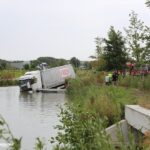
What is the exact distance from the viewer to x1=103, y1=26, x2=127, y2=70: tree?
4978 cm

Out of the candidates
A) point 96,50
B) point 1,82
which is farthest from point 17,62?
point 96,50

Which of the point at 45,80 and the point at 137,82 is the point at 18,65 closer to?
the point at 45,80

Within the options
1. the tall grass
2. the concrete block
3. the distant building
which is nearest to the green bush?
the concrete block

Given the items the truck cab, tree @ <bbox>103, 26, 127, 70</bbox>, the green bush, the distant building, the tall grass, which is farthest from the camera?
the distant building

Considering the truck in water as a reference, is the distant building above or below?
above

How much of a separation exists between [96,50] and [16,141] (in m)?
61.9

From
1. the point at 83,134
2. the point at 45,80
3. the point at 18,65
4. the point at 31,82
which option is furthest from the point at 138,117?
the point at 18,65

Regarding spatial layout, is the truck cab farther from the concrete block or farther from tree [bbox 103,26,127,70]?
the concrete block

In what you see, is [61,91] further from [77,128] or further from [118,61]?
[77,128]

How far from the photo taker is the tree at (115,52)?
49781 millimetres

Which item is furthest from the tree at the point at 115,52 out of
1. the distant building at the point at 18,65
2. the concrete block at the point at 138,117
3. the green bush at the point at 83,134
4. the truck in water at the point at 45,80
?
the distant building at the point at 18,65

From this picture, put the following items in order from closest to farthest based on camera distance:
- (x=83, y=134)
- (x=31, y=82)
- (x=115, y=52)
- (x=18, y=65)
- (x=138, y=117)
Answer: (x=83, y=134) → (x=138, y=117) → (x=115, y=52) → (x=31, y=82) → (x=18, y=65)

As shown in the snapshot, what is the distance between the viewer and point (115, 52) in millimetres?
50094

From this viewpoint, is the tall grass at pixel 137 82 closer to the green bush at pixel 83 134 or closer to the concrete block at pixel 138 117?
the concrete block at pixel 138 117
